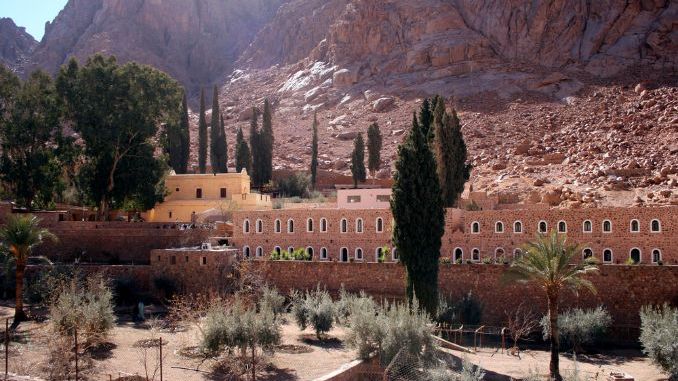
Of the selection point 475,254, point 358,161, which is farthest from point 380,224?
point 358,161

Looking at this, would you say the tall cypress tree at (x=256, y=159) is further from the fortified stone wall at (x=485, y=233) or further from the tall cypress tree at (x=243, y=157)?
the fortified stone wall at (x=485, y=233)

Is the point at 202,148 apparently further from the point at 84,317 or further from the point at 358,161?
the point at 84,317

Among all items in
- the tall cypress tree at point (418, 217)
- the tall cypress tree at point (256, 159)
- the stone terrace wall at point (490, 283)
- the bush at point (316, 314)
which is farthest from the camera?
the tall cypress tree at point (256, 159)

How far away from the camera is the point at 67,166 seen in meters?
46.2

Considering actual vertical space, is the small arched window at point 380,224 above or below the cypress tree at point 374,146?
below

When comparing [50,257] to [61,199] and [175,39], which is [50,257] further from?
[175,39]

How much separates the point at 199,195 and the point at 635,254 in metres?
28.5

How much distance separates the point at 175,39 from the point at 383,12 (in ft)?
148

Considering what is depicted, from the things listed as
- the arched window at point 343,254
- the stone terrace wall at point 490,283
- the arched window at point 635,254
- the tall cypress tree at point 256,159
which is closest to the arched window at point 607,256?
the arched window at point 635,254

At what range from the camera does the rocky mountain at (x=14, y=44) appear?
133 m

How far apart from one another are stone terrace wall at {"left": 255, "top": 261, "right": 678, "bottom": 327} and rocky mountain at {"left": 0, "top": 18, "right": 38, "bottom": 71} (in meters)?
107

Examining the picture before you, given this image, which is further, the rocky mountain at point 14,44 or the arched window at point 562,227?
the rocky mountain at point 14,44

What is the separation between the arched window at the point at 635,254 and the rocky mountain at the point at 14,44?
116 m

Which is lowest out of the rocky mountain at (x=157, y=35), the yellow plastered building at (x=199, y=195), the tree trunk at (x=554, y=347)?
the tree trunk at (x=554, y=347)
